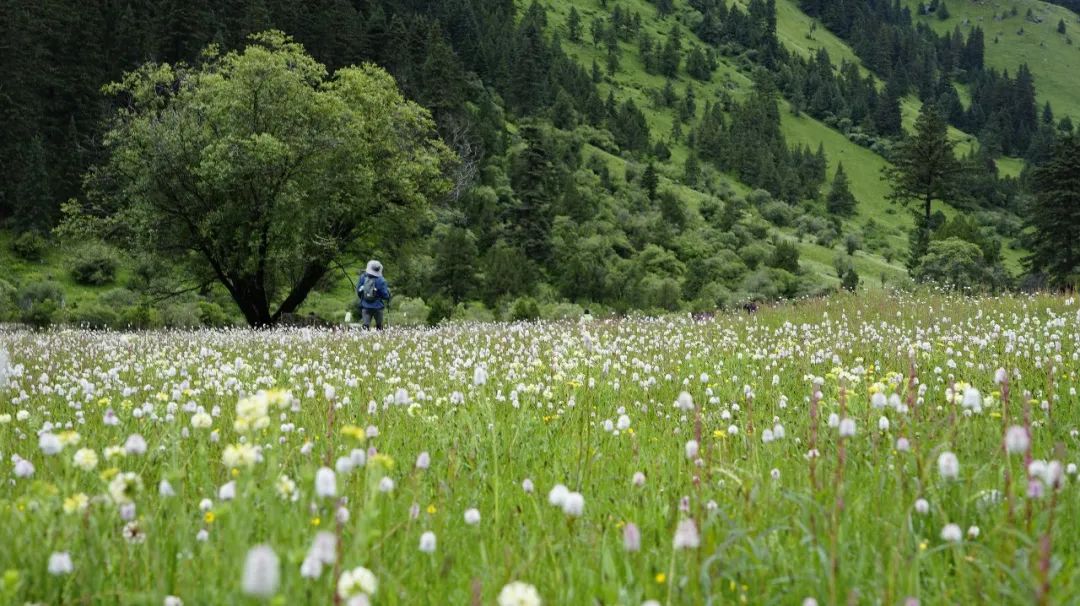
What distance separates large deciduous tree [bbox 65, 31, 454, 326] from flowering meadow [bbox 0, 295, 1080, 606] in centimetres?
1844

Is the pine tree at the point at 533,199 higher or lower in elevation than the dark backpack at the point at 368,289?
higher

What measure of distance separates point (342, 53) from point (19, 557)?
65.8 m

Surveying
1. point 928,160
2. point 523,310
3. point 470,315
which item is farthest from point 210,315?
point 928,160

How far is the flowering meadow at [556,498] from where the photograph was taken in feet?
6.49

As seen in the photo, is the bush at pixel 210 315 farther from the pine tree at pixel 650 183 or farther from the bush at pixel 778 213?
the bush at pixel 778 213

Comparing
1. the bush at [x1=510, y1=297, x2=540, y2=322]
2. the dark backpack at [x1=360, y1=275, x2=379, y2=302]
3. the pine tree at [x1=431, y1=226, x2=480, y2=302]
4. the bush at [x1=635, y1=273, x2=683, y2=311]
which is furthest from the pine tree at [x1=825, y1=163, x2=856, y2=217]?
the dark backpack at [x1=360, y1=275, x2=379, y2=302]

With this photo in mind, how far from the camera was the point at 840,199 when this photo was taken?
4048 inches

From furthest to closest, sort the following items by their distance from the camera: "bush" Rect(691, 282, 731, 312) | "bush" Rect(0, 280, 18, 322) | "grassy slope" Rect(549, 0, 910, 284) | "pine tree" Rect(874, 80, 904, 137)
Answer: "pine tree" Rect(874, 80, 904, 137)
"grassy slope" Rect(549, 0, 910, 284)
"bush" Rect(691, 282, 731, 312)
"bush" Rect(0, 280, 18, 322)

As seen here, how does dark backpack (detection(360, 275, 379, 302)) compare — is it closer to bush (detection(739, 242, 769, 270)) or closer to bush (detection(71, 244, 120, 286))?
bush (detection(71, 244, 120, 286))

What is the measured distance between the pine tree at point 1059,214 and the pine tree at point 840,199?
177ft

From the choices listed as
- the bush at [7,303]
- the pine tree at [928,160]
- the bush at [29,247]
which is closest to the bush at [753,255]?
the pine tree at [928,160]

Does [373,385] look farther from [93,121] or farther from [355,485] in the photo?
[93,121]

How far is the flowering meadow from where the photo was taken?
198 cm

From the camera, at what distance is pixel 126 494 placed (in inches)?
76.9
